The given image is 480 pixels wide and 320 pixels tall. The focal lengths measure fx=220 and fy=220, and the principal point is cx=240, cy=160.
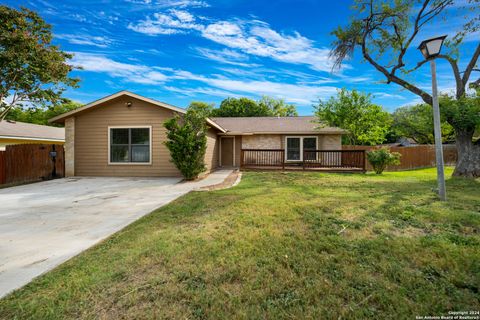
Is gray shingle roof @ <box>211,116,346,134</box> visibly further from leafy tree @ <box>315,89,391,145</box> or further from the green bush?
the green bush

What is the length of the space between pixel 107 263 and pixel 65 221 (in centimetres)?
232

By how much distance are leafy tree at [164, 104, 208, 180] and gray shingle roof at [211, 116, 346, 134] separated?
17.4ft

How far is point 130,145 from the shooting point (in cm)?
1009

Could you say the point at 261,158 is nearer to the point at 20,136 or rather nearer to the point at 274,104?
the point at 20,136

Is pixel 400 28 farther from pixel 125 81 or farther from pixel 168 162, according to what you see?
pixel 125 81

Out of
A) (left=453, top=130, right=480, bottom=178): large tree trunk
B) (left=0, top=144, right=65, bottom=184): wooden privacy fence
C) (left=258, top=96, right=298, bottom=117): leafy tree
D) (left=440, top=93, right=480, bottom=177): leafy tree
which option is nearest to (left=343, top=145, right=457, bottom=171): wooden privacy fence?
(left=453, top=130, right=480, bottom=178): large tree trunk

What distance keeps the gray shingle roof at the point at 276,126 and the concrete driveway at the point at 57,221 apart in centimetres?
875

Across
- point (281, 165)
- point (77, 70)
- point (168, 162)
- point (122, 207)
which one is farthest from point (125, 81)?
point (122, 207)

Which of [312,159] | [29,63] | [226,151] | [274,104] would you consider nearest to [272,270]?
[312,159]

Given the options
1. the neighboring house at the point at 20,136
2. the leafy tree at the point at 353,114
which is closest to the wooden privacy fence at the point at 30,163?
the neighboring house at the point at 20,136

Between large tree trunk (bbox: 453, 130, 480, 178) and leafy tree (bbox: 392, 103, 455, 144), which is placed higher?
leafy tree (bbox: 392, 103, 455, 144)

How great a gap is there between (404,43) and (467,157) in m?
5.96

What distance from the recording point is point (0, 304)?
72.2 inches

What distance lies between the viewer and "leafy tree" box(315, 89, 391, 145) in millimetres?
15030
